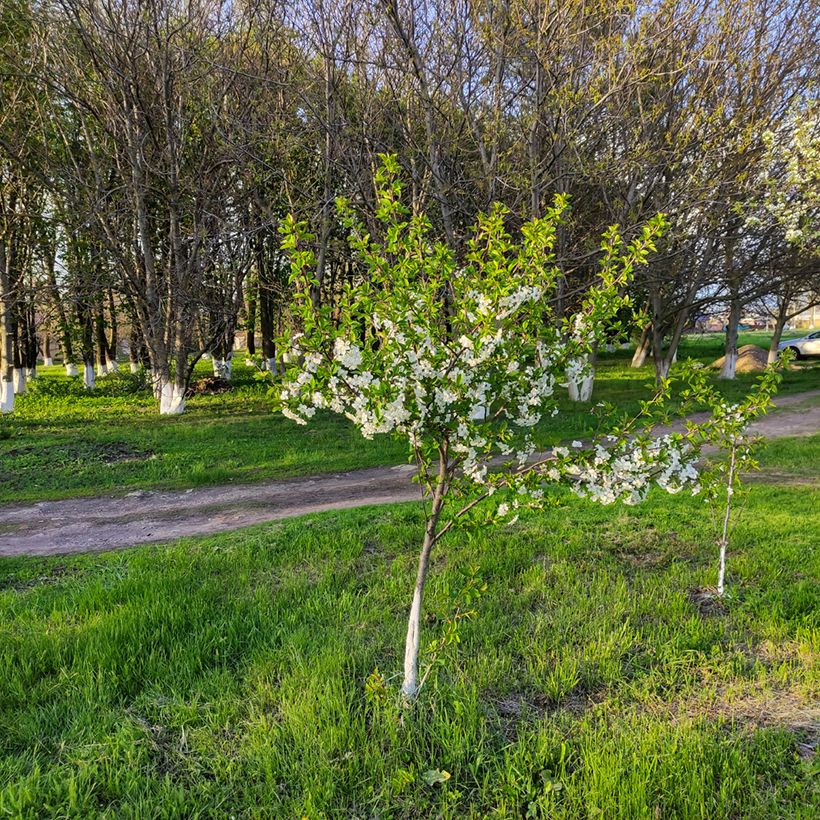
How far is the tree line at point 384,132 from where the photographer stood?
10734 mm

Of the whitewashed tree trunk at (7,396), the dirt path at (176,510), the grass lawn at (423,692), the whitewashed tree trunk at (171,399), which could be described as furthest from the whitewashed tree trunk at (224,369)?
the grass lawn at (423,692)

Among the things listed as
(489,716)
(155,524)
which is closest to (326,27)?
(155,524)

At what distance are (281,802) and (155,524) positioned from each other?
5.57 m

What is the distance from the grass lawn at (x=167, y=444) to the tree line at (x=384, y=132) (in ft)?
5.42

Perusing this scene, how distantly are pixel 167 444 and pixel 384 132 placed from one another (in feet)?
26.5

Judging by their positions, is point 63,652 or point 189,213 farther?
point 189,213

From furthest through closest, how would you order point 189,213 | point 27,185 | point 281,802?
point 27,185 → point 189,213 → point 281,802

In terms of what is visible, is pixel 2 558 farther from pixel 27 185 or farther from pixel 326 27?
pixel 27 185

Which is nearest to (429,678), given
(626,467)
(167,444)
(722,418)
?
(626,467)

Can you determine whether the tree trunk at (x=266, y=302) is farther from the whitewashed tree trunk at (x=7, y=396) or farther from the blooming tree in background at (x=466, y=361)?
the blooming tree in background at (x=466, y=361)

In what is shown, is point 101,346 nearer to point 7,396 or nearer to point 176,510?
point 7,396

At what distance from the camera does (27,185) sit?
1622 centimetres

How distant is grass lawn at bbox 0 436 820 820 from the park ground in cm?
2

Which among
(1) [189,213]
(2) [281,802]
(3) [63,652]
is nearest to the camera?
(2) [281,802]
